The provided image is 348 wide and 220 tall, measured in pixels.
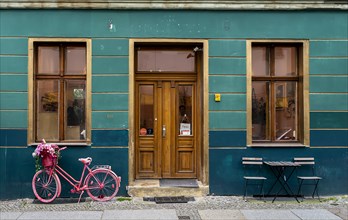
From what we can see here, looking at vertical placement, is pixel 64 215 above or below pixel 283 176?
below

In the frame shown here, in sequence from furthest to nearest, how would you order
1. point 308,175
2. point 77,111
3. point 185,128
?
point 185,128 < point 77,111 < point 308,175

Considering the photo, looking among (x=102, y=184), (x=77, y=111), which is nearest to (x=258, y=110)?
(x=102, y=184)

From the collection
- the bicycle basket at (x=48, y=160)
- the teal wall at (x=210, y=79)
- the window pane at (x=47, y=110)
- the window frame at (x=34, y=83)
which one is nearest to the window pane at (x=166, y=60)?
the teal wall at (x=210, y=79)

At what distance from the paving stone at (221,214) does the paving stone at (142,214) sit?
0.55 metres

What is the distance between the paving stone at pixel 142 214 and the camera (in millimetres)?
7559

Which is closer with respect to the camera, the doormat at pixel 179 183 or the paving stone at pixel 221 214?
the paving stone at pixel 221 214

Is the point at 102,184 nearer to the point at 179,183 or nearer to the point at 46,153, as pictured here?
the point at 46,153

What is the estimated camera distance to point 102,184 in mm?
8703

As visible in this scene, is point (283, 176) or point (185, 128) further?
point (185, 128)

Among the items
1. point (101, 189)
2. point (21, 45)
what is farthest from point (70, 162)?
point (21, 45)

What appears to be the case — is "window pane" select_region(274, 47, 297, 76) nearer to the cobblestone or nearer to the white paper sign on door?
the white paper sign on door

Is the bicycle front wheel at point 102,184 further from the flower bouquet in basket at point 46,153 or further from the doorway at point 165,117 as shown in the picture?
the doorway at point 165,117

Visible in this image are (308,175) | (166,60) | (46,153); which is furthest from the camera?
(166,60)

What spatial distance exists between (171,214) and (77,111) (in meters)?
3.26
